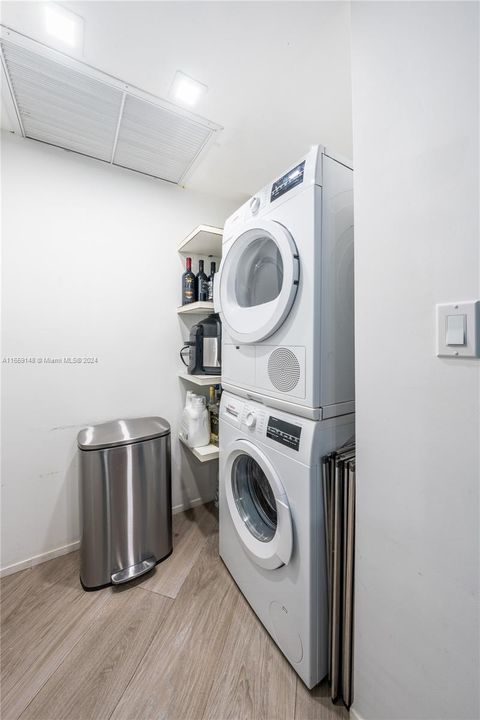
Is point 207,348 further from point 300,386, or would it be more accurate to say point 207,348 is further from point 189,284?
point 300,386

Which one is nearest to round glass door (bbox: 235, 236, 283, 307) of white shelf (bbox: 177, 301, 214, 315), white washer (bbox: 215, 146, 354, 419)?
white washer (bbox: 215, 146, 354, 419)

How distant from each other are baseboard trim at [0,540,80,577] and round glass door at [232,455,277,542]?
120cm

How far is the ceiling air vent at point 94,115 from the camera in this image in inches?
44.6

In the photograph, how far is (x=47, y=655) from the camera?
112 centimetres

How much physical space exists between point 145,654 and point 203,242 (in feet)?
7.11

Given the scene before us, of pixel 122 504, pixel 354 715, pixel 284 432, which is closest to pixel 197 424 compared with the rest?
pixel 122 504

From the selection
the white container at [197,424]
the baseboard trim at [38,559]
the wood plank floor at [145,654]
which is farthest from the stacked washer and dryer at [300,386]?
the baseboard trim at [38,559]

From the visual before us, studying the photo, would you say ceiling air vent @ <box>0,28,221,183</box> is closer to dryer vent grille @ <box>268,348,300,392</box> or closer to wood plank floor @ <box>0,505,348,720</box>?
dryer vent grille @ <box>268,348,300,392</box>

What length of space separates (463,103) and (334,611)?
1.49 meters

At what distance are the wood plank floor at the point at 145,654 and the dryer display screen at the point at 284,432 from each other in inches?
35.9

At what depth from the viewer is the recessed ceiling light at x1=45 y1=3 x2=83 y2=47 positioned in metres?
0.95

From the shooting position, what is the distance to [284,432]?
104cm

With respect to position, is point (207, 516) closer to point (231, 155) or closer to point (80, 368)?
point (80, 368)

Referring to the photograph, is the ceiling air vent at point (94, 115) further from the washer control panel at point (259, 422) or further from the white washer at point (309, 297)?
the washer control panel at point (259, 422)
